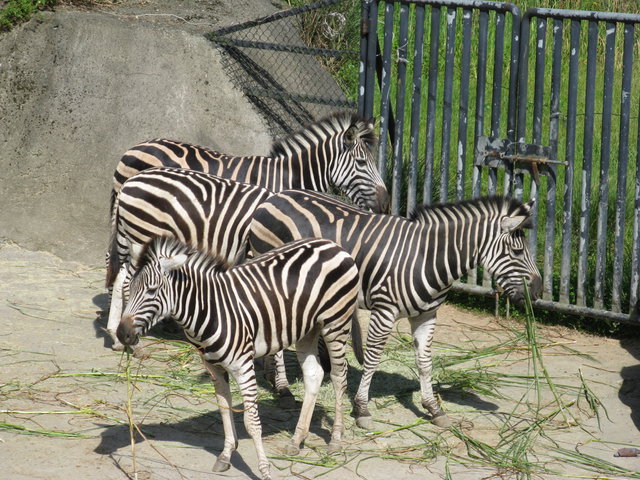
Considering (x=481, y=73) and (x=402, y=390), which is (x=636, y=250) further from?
(x=402, y=390)

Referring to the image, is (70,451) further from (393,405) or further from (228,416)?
(393,405)

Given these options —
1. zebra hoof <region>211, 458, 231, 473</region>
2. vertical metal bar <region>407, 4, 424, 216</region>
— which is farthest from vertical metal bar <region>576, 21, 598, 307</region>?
zebra hoof <region>211, 458, 231, 473</region>

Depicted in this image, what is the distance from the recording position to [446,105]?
911 centimetres

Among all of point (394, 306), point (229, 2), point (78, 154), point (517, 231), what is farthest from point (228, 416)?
point (229, 2)

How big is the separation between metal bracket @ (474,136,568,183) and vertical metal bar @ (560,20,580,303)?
0.14 m

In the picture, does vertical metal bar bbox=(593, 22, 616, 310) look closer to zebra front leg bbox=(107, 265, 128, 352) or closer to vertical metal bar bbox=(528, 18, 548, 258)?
vertical metal bar bbox=(528, 18, 548, 258)

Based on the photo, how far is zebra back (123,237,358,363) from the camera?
5.52 m

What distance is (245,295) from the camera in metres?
5.88

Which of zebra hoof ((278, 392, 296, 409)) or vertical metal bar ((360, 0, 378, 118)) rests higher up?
vertical metal bar ((360, 0, 378, 118))

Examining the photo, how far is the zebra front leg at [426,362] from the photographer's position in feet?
22.4

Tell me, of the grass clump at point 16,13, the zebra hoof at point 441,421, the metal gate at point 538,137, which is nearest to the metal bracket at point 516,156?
the metal gate at point 538,137

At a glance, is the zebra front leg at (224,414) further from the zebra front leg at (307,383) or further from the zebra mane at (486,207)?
the zebra mane at (486,207)

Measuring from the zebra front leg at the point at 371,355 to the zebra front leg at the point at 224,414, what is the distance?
1.18 metres

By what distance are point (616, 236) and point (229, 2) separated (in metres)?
5.74
